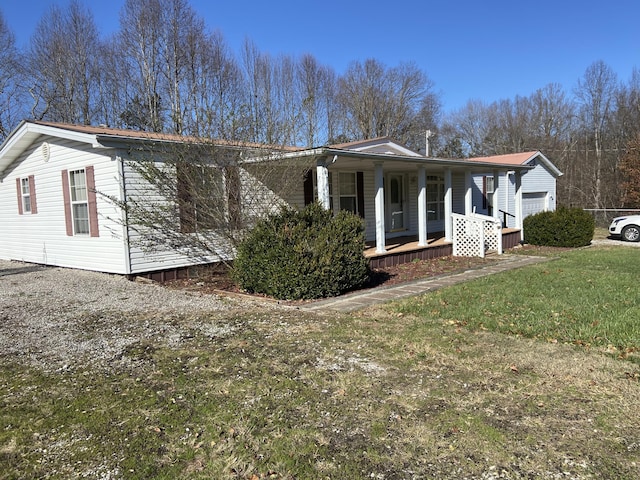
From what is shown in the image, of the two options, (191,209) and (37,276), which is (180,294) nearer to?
(191,209)

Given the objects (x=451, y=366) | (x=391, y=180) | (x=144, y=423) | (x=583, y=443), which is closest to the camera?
(x=583, y=443)

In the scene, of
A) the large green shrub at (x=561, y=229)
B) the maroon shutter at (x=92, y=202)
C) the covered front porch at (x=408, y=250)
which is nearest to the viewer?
the maroon shutter at (x=92, y=202)

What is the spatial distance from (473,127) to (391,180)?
29930mm

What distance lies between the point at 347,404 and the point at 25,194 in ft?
40.3

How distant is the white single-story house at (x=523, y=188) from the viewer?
20703 millimetres

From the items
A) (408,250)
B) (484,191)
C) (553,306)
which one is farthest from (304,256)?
(484,191)

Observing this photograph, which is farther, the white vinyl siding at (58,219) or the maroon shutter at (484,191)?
the maroon shutter at (484,191)

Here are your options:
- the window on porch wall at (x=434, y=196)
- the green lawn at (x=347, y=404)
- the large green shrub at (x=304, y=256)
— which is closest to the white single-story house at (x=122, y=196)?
A: the window on porch wall at (x=434, y=196)

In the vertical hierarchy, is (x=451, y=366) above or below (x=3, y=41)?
below

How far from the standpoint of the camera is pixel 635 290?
7258 millimetres

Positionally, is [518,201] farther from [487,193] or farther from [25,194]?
[25,194]

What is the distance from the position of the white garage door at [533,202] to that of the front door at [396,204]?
35.3 ft

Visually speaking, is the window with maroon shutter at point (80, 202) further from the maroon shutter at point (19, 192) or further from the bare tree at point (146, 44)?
the bare tree at point (146, 44)

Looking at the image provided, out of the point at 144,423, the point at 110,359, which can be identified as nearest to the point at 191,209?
the point at 110,359
